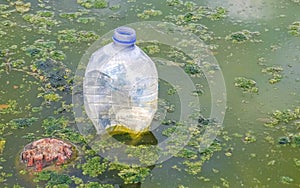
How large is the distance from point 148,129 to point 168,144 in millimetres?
129

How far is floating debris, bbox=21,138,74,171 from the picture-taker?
2213 millimetres

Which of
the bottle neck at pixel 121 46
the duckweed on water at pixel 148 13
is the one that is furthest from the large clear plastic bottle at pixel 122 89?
the duckweed on water at pixel 148 13

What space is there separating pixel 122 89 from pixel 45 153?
1.42 feet

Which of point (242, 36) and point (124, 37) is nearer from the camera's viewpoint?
point (124, 37)

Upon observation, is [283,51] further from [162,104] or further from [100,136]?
[100,136]

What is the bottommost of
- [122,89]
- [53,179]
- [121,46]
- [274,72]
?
[53,179]

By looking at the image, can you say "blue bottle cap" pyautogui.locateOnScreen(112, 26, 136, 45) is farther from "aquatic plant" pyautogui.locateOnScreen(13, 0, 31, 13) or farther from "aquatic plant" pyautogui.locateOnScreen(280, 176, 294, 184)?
"aquatic plant" pyautogui.locateOnScreen(13, 0, 31, 13)

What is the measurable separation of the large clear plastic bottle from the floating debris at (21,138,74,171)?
0.22m

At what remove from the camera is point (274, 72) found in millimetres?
2926

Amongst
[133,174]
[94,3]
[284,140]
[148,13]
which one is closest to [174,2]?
[148,13]

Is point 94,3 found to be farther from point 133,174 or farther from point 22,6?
point 133,174

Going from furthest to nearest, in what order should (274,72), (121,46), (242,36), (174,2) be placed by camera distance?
(174,2) → (242,36) → (274,72) → (121,46)

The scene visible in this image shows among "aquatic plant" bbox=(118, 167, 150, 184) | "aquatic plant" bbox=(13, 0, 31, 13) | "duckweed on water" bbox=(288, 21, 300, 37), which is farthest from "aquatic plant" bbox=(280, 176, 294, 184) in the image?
"aquatic plant" bbox=(13, 0, 31, 13)

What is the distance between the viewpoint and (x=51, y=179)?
2.15 meters
